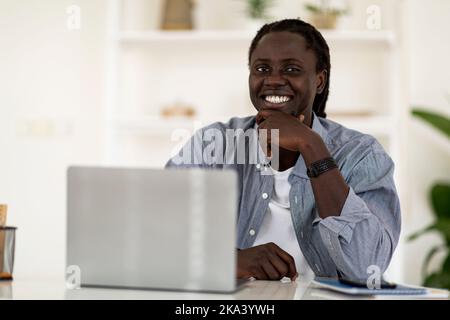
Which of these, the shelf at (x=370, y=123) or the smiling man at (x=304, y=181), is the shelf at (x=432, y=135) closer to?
the shelf at (x=370, y=123)

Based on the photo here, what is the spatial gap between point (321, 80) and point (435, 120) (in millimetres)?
1733

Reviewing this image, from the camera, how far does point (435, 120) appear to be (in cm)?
363

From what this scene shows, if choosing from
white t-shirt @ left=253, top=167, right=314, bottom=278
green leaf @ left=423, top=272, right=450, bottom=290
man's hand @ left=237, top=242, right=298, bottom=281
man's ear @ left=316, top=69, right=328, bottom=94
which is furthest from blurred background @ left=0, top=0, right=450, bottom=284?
man's hand @ left=237, top=242, right=298, bottom=281

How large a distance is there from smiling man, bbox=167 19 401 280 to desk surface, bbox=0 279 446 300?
217 millimetres

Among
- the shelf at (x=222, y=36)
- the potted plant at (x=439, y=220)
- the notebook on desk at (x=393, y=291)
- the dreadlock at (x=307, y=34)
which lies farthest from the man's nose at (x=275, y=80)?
the potted plant at (x=439, y=220)

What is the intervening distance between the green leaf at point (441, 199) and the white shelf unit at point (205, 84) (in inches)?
9.3

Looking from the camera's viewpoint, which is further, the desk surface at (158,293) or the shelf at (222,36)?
the shelf at (222,36)

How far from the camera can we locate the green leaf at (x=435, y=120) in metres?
3.62

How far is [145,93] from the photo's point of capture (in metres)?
3.88

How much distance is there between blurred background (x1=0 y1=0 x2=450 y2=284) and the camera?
3719 millimetres

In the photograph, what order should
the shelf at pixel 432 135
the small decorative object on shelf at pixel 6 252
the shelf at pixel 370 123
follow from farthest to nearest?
the shelf at pixel 432 135 → the shelf at pixel 370 123 → the small decorative object on shelf at pixel 6 252

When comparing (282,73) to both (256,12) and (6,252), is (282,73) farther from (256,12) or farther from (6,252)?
(256,12)
